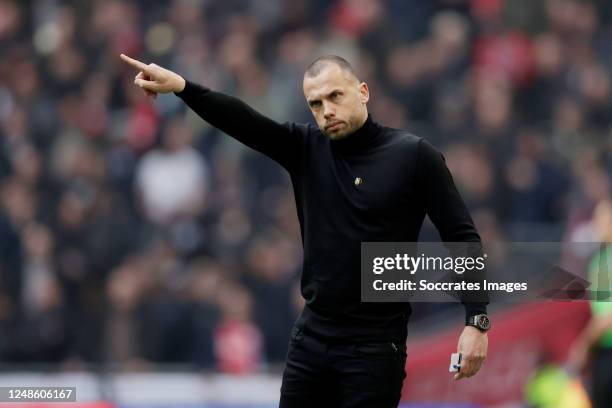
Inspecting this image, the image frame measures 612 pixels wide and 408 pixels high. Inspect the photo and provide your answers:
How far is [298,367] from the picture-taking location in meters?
6.57

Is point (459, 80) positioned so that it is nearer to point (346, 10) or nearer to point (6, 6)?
point (346, 10)

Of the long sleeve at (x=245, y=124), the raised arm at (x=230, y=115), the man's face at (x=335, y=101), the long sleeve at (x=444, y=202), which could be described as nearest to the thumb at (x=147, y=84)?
the raised arm at (x=230, y=115)

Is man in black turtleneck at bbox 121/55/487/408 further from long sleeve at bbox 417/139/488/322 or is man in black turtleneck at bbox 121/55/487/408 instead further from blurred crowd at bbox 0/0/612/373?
blurred crowd at bbox 0/0/612/373

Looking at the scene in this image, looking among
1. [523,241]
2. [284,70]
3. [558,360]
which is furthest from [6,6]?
[558,360]

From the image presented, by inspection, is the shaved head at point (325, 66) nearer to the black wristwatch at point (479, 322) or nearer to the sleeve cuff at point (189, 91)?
the sleeve cuff at point (189, 91)

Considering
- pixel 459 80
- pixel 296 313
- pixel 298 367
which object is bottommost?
pixel 298 367

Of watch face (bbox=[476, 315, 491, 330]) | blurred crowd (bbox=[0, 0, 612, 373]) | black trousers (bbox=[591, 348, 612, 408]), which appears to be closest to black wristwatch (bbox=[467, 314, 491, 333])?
watch face (bbox=[476, 315, 491, 330])

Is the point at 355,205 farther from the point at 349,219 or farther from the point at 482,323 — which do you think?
the point at 482,323

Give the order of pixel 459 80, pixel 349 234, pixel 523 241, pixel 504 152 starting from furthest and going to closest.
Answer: pixel 459 80
pixel 504 152
pixel 523 241
pixel 349 234

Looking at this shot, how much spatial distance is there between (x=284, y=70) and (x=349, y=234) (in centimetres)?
856

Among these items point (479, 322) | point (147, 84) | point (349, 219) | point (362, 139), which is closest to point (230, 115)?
point (147, 84)

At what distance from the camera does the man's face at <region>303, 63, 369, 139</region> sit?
21.3 feet

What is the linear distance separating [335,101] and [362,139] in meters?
0.21

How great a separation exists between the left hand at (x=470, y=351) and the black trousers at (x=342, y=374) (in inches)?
12.4
